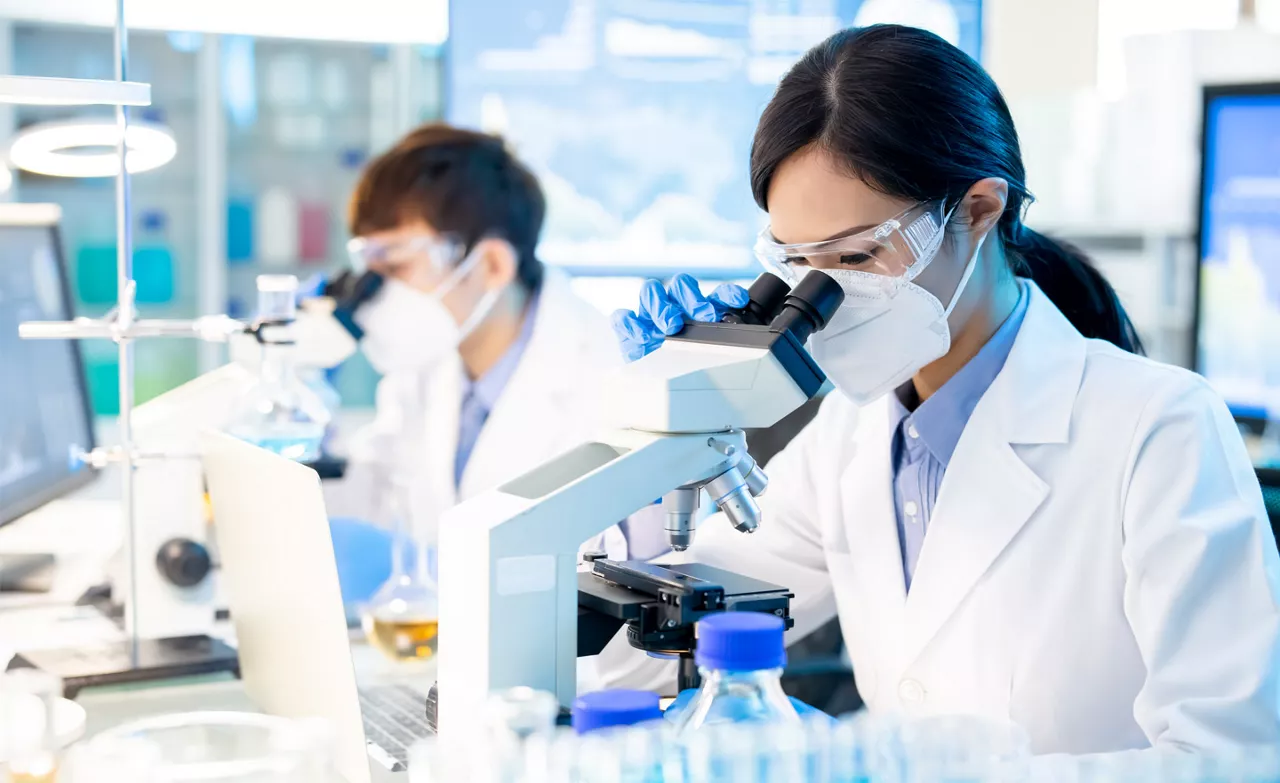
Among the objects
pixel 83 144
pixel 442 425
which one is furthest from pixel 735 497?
pixel 442 425

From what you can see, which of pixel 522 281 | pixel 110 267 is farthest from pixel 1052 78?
pixel 110 267

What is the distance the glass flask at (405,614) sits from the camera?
170 centimetres

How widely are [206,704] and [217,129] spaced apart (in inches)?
138

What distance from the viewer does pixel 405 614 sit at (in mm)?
1713

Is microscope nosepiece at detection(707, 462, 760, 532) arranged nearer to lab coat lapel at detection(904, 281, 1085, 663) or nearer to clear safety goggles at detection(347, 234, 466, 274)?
lab coat lapel at detection(904, 281, 1085, 663)

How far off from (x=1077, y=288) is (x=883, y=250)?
0.43m

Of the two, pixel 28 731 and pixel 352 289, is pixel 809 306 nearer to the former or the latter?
pixel 28 731

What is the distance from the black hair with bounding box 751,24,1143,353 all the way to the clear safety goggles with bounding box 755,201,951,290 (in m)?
0.03

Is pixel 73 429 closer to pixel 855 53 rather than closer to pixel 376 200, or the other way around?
pixel 376 200

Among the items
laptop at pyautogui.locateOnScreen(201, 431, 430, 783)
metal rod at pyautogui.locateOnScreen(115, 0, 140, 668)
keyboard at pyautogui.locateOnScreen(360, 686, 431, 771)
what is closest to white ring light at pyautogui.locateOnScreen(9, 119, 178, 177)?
metal rod at pyautogui.locateOnScreen(115, 0, 140, 668)

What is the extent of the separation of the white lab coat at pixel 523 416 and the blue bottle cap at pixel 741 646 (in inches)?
73.7

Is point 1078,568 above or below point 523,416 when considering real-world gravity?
above

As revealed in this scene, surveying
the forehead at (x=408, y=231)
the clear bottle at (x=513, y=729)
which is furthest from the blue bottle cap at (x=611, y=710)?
the forehead at (x=408, y=231)

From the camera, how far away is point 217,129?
4.54 meters
